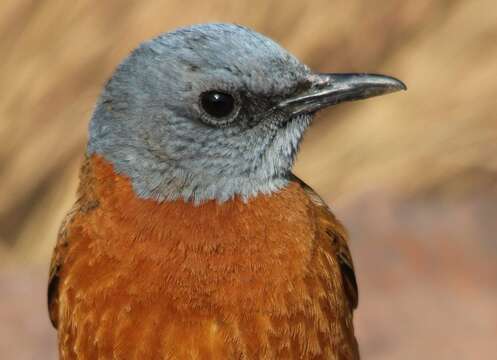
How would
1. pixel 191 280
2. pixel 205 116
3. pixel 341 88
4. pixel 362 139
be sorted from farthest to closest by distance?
pixel 362 139, pixel 341 88, pixel 205 116, pixel 191 280

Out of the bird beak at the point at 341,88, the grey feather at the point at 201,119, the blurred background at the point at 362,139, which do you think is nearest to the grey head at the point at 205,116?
the grey feather at the point at 201,119

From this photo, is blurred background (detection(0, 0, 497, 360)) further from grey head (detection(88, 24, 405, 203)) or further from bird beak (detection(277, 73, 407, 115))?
grey head (detection(88, 24, 405, 203))

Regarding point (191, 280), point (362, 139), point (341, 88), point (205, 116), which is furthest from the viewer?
point (362, 139)

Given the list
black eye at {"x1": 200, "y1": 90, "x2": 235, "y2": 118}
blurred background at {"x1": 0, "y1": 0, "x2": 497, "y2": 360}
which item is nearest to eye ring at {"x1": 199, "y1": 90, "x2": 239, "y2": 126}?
black eye at {"x1": 200, "y1": 90, "x2": 235, "y2": 118}

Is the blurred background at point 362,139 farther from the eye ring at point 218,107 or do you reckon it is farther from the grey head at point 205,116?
the eye ring at point 218,107

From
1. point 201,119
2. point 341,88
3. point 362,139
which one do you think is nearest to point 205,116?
point 201,119

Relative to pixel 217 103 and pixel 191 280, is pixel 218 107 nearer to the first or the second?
pixel 217 103

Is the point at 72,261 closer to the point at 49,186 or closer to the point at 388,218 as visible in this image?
the point at 388,218
